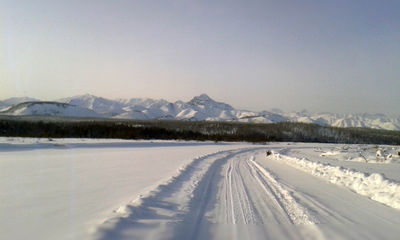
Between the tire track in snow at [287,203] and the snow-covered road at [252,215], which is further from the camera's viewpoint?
the tire track in snow at [287,203]

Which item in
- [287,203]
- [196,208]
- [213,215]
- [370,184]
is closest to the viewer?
[213,215]

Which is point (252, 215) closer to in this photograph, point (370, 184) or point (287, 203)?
point (287, 203)

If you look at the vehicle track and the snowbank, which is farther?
the snowbank

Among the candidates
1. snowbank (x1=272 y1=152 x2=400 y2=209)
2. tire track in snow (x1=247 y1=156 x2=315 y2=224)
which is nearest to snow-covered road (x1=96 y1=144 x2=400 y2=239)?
tire track in snow (x1=247 y1=156 x2=315 y2=224)

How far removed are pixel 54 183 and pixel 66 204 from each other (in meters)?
2.76

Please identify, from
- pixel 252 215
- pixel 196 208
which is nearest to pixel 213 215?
pixel 196 208

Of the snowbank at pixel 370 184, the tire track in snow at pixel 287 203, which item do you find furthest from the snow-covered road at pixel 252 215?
the snowbank at pixel 370 184

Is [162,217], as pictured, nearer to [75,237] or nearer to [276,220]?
[75,237]

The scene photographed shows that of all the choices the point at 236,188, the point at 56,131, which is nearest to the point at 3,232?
the point at 236,188

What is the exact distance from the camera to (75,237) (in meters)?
4.00

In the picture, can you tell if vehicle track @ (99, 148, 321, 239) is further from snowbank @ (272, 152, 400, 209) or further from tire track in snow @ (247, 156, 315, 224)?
snowbank @ (272, 152, 400, 209)

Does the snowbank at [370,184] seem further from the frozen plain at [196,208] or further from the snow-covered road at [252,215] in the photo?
the snow-covered road at [252,215]

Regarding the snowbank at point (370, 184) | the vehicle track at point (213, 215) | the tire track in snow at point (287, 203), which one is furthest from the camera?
the snowbank at point (370, 184)

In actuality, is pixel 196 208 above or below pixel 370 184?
below
